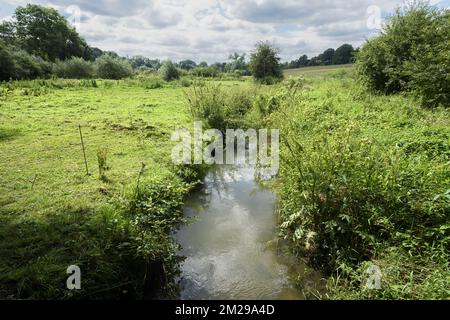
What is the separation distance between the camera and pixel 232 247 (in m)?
4.69

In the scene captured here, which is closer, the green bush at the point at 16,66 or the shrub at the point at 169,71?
the green bush at the point at 16,66

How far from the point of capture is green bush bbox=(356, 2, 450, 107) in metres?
8.96

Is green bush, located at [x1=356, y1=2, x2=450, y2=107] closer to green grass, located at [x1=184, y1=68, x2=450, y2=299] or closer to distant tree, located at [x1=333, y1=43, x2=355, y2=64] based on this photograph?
green grass, located at [x1=184, y1=68, x2=450, y2=299]

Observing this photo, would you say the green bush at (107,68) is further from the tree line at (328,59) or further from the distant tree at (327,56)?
the distant tree at (327,56)

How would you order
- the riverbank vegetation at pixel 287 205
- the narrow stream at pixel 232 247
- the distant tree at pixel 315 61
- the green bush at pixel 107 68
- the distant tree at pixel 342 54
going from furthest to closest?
the distant tree at pixel 315 61 → the distant tree at pixel 342 54 → the green bush at pixel 107 68 → the narrow stream at pixel 232 247 → the riverbank vegetation at pixel 287 205

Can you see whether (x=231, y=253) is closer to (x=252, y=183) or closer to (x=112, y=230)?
(x=112, y=230)

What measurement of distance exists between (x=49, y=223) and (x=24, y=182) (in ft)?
6.45

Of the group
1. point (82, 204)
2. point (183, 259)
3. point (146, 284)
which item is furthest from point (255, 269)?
point (82, 204)

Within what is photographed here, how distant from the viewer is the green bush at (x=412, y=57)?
8.96 m

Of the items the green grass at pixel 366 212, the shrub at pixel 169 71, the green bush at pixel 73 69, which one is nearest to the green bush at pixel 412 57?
the green grass at pixel 366 212

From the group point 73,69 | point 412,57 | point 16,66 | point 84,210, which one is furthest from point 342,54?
point 84,210

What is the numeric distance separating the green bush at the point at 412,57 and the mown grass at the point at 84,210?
27.7 ft

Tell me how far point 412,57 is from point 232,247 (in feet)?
37.6

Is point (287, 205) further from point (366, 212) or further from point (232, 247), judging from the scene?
point (366, 212)
